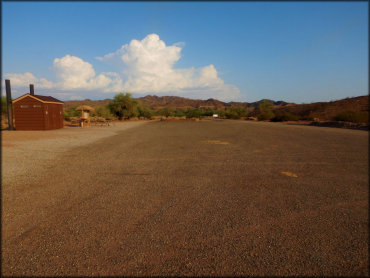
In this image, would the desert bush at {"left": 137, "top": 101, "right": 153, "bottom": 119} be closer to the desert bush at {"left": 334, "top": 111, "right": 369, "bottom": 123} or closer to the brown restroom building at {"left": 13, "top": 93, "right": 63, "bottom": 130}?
the brown restroom building at {"left": 13, "top": 93, "right": 63, "bottom": 130}

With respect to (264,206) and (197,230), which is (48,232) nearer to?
(197,230)

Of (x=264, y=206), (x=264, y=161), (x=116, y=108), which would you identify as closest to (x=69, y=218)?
(x=264, y=206)

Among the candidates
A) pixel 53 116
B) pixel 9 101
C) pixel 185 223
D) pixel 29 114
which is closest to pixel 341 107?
pixel 53 116

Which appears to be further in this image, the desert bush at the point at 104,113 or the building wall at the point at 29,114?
the desert bush at the point at 104,113

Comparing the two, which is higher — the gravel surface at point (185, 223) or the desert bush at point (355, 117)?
the desert bush at point (355, 117)

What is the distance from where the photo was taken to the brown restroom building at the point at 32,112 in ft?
54.8

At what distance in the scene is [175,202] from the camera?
3871 millimetres

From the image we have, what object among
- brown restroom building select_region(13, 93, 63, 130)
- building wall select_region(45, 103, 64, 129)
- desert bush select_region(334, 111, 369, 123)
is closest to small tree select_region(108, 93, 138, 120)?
building wall select_region(45, 103, 64, 129)

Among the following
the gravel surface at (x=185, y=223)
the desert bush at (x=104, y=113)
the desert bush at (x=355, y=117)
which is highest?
the desert bush at (x=104, y=113)

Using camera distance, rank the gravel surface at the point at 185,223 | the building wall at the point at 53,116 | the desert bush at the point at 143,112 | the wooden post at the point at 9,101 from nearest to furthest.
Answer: the gravel surface at the point at 185,223
the wooden post at the point at 9,101
the building wall at the point at 53,116
the desert bush at the point at 143,112

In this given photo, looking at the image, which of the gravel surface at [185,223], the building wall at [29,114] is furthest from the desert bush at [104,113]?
the gravel surface at [185,223]

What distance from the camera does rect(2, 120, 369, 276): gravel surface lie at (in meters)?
2.32

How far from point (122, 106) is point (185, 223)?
→ 44243 millimetres

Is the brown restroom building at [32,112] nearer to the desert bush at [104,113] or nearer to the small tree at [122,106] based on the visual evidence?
the desert bush at [104,113]
